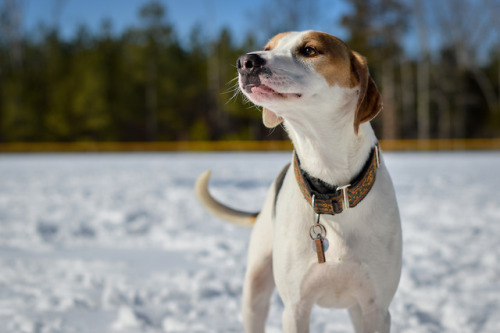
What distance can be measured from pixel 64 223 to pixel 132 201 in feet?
6.29

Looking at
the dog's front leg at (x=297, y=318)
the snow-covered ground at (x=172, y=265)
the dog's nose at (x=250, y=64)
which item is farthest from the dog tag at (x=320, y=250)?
the snow-covered ground at (x=172, y=265)

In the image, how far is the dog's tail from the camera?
9.85 feet

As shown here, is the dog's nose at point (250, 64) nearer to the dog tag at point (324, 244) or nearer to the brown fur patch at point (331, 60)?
the brown fur patch at point (331, 60)

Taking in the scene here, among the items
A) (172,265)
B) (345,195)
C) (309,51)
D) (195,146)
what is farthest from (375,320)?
(195,146)

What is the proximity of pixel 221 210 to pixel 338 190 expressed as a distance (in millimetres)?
1126

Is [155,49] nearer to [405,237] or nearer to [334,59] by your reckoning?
[405,237]

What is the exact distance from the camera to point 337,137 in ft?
6.93

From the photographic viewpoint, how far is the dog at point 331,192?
2.02m

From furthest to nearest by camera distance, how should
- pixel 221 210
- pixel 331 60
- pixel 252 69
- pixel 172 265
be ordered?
1. pixel 172 265
2. pixel 221 210
3. pixel 331 60
4. pixel 252 69

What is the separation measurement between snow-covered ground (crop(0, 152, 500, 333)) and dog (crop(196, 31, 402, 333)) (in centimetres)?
104

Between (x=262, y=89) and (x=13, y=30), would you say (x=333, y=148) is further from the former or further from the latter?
(x=13, y=30)

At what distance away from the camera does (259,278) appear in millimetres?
2535

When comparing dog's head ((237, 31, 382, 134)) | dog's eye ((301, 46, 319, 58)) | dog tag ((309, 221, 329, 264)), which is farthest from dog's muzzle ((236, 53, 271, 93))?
dog tag ((309, 221, 329, 264))

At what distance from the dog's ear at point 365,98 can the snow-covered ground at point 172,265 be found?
163cm
